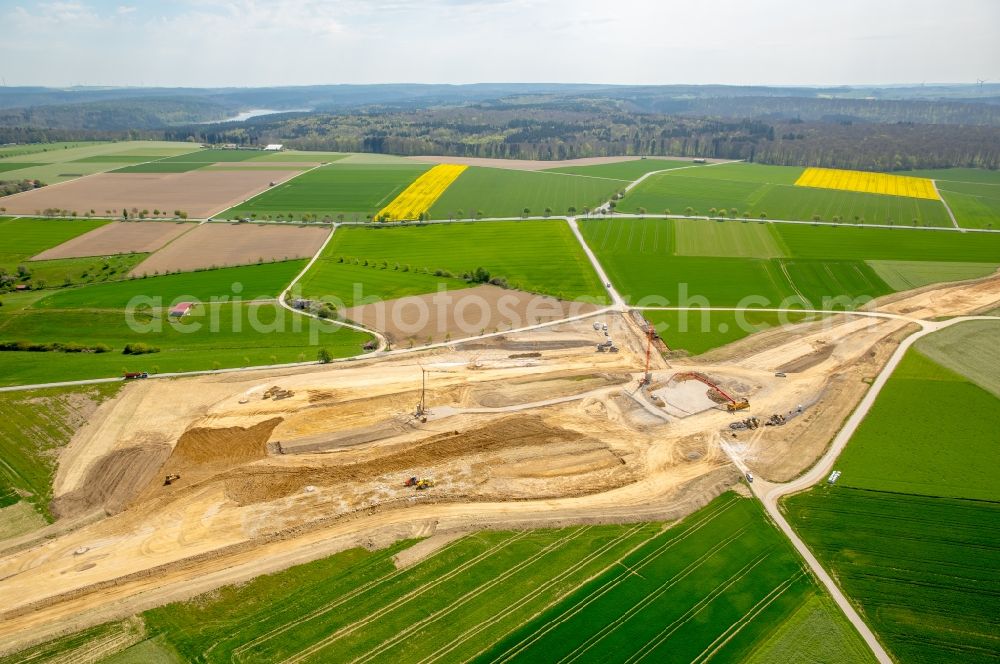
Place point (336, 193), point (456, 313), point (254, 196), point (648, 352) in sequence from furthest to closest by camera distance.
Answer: point (336, 193), point (254, 196), point (456, 313), point (648, 352)

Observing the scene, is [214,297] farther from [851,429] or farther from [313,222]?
[851,429]

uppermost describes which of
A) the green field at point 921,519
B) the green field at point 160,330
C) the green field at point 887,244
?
the green field at point 887,244

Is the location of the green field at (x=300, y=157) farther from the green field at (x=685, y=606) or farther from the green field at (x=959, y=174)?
the green field at (x=685, y=606)

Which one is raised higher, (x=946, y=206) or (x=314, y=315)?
(x=946, y=206)

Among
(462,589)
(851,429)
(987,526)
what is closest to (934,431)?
(851,429)

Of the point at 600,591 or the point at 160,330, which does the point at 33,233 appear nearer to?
the point at 160,330

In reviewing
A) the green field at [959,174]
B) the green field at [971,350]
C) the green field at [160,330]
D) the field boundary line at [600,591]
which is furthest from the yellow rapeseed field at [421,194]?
the green field at [959,174]

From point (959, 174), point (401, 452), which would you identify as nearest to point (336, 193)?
point (401, 452)
